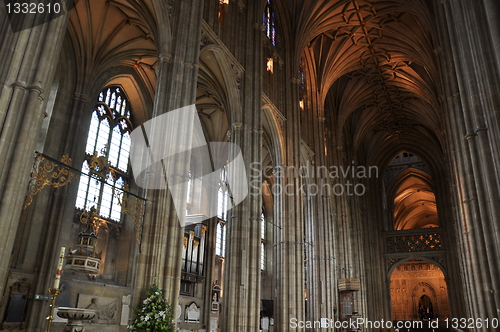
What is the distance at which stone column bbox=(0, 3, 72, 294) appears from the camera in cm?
661

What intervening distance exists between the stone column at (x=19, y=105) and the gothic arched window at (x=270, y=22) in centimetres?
1370

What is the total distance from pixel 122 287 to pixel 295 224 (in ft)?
26.1

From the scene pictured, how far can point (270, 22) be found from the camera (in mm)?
20516

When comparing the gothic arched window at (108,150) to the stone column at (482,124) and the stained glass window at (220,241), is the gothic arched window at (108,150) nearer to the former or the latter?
the stained glass window at (220,241)

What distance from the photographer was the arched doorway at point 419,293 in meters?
36.7

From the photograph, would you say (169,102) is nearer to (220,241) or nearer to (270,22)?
(270,22)

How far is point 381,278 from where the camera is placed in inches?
1239

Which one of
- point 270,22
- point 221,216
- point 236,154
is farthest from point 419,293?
point 236,154

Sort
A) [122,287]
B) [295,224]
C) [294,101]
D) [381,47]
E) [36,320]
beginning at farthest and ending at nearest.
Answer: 1. [381,47]
2. [294,101]
3. [295,224]
4. [122,287]
5. [36,320]

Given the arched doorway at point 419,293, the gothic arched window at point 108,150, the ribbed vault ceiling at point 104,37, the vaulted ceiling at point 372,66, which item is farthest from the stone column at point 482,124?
the arched doorway at point 419,293

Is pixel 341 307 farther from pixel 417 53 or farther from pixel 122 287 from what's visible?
pixel 417 53

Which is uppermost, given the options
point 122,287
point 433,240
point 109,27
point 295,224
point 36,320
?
point 109,27

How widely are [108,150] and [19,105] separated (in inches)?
459

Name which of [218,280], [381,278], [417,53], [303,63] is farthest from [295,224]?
[381,278]
